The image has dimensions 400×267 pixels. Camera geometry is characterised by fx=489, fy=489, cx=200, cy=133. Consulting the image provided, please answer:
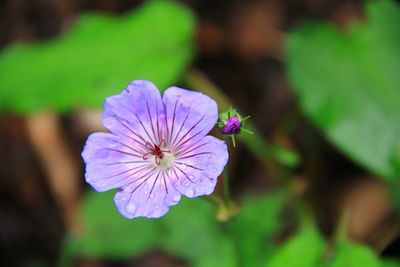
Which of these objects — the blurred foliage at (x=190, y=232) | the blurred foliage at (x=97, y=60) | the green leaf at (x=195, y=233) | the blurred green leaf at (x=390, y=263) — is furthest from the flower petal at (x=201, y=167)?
the blurred foliage at (x=97, y=60)

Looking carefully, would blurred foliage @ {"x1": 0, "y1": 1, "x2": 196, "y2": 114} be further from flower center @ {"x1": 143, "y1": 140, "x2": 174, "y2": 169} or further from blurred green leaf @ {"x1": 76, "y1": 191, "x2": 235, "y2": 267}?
flower center @ {"x1": 143, "y1": 140, "x2": 174, "y2": 169}

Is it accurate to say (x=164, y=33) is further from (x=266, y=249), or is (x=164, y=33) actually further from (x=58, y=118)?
(x=266, y=249)

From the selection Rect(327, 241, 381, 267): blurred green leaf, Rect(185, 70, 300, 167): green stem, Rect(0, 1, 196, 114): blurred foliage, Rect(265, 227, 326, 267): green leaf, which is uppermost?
Rect(0, 1, 196, 114): blurred foliage

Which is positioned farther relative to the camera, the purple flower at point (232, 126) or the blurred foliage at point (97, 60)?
the blurred foliage at point (97, 60)

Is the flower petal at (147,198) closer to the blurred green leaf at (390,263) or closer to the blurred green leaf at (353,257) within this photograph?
the blurred green leaf at (353,257)

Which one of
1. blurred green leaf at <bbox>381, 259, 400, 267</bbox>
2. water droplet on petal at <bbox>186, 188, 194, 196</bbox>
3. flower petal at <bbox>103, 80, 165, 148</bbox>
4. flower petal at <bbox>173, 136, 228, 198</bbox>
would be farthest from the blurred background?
flower petal at <bbox>103, 80, 165, 148</bbox>

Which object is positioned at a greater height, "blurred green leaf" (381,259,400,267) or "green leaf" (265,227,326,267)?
"green leaf" (265,227,326,267)

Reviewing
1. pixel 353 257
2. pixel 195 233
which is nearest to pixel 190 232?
pixel 195 233

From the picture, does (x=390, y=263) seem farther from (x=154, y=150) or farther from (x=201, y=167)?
(x=154, y=150)

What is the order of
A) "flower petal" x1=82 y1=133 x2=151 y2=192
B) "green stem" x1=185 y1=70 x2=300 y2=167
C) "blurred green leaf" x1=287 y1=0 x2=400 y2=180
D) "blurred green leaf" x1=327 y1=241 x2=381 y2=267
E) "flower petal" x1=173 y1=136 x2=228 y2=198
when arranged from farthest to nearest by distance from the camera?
"green stem" x1=185 y1=70 x2=300 y2=167 < "blurred green leaf" x1=287 y1=0 x2=400 y2=180 < "blurred green leaf" x1=327 y1=241 x2=381 y2=267 < "flower petal" x1=82 y1=133 x2=151 y2=192 < "flower petal" x1=173 y1=136 x2=228 y2=198
